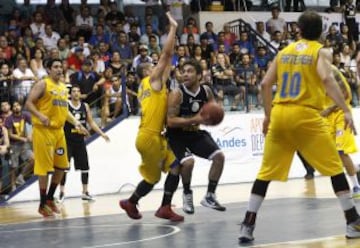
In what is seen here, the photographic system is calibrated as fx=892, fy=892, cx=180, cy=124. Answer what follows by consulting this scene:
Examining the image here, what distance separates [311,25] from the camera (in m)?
9.20

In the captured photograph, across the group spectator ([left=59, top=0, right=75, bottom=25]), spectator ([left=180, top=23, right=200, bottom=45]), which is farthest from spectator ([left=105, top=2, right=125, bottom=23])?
spectator ([left=180, top=23, right=200, bottom=45])

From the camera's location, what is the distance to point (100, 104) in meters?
19.7

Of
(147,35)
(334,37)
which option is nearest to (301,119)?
(147,35)

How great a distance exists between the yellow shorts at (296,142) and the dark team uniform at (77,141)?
27.4 feet

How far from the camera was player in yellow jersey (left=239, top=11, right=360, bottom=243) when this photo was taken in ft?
29.8

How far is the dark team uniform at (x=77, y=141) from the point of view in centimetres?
1714

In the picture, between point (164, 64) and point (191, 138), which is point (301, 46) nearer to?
point (164, 64)

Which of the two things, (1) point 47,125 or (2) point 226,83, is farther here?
(2) point 226,83

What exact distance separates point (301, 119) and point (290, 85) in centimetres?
38

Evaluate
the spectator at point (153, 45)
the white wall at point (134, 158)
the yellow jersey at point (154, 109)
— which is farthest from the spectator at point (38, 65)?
the yellow jersey at point (154, 109)

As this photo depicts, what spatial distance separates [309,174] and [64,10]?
305 inches

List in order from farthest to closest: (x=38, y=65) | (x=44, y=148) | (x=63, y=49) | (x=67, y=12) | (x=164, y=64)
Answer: (x=67, y=12)
(x=63, y=49)
(x=38, y=65)
(x=44, y=148)
(x=164, y=64)

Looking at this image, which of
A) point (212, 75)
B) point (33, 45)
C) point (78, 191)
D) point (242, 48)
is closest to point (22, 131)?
point (78, 191)

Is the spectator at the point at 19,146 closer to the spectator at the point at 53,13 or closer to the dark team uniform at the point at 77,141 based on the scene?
the dark team uniform at the point at 77,141
